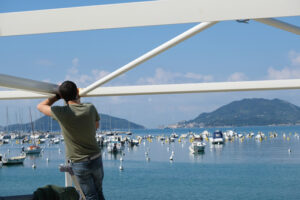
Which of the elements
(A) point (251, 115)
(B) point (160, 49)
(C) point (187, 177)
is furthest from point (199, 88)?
(A) point (251, 115)

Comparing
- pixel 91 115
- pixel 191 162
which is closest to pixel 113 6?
pixel 91 115

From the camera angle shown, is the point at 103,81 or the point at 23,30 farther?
the point at 103,81

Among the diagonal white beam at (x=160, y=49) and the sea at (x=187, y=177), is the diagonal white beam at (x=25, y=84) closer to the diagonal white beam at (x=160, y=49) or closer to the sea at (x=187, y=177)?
the diagonal white beam at (x=160, y=49)

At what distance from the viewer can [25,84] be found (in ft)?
6.66

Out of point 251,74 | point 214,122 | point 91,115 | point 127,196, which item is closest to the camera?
point 91,115

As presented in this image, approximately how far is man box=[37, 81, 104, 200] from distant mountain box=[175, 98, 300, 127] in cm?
12809

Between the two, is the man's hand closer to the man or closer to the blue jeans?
the man

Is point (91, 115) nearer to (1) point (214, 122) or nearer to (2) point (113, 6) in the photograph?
(2) point (113, 6)

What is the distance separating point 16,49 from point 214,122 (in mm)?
72703

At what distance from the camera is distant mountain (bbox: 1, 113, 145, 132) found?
5860 centimetres

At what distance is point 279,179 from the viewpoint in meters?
24.2

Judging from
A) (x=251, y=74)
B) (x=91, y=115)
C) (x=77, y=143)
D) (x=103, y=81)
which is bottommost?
(x=77, y=143)

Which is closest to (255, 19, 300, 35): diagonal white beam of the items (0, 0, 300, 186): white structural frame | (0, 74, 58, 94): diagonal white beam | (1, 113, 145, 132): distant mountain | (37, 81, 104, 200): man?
(0, 0, 300, 186): white structural frame

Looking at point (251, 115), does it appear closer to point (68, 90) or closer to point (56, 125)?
point (56, 125)
